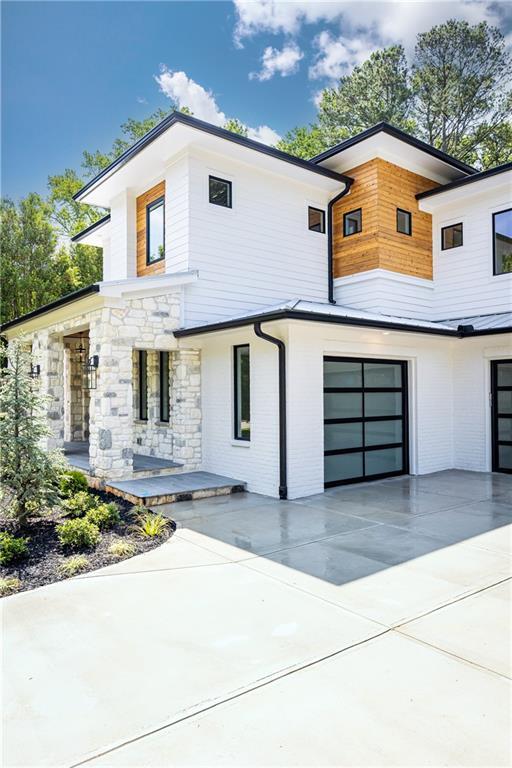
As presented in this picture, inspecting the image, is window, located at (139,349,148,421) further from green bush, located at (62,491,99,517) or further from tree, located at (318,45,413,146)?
tree, located at (318,45,413,146)

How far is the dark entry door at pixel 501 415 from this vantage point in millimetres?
10297

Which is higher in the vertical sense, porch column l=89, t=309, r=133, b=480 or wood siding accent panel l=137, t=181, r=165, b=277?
wood siding accent panel l=137, t=181, r=165, b=277

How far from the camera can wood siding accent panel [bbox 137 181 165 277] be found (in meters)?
10.7

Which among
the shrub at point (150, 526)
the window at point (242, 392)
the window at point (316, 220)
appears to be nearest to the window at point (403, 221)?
the window at point (316, 220)

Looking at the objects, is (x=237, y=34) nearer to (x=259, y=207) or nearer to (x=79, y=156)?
(x=259, y=207)

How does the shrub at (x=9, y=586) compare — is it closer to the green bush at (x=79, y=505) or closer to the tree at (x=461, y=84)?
the green bush at (x=79, y=505)

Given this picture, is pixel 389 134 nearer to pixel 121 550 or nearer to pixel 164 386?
pixel 164 386

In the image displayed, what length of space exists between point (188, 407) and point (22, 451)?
12.7 feet

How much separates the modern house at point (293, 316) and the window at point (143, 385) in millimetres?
43

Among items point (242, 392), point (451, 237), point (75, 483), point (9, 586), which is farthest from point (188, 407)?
point (451, 237)

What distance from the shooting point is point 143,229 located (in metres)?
11.2

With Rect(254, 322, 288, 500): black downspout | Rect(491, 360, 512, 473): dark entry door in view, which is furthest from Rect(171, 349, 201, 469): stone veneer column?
Rect(491, 360, 512, 473): dark entry door

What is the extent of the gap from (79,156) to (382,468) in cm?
2016

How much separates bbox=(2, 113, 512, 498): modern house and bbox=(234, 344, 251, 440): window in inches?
1.2
